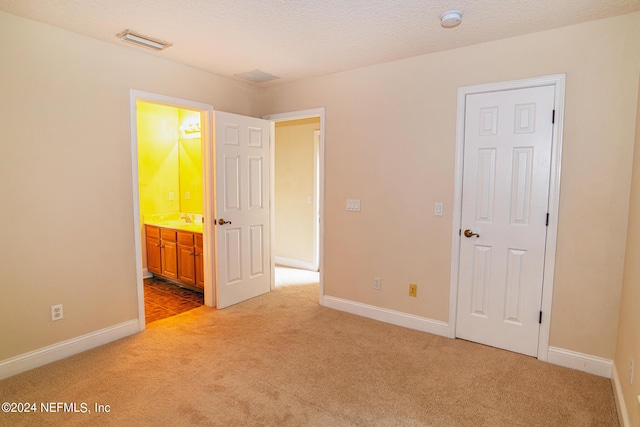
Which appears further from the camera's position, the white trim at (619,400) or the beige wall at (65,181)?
the beige wall at (65,181)

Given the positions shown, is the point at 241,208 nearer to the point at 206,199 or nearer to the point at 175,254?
the point at 206,199

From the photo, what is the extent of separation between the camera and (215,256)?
390 cm

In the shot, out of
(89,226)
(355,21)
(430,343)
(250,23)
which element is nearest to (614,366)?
(430,343)

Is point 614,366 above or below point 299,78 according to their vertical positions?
below

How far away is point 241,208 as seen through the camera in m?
4.03

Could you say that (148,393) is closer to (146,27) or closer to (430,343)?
(430,343)

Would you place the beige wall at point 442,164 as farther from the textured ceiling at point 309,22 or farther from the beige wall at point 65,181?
the beige wall at point 65,181

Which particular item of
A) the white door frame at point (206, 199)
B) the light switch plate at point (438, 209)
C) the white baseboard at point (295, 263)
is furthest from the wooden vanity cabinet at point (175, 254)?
the light switch plate at point (438, 209)

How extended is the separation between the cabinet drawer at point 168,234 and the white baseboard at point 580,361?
4.17 m

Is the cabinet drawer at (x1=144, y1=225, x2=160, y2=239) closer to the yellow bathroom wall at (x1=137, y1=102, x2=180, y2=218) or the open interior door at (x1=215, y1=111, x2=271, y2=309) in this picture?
the yellow bathroom wall at (x1=137, y1=102, x2=180, y2=218)

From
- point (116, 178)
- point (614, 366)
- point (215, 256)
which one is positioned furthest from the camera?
point (215, 256)

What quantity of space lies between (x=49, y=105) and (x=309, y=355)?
110 inches

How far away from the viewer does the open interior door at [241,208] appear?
3.81m

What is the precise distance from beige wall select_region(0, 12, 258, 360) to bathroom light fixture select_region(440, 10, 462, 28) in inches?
98.7
